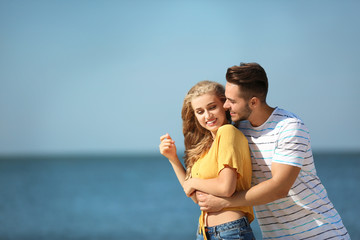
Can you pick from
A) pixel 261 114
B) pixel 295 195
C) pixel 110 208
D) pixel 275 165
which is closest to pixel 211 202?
pixel 275 165

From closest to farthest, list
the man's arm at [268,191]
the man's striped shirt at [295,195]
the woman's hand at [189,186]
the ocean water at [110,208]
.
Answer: the man's arm at [268,191]
the man's striped shirt at [295,195]
the woman's hand at [189,186]
the ocean water at [110,208]

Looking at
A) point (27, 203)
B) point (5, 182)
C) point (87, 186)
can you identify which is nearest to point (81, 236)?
point (27, 203)

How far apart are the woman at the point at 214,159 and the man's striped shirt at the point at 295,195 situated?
0.14m

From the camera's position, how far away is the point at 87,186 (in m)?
39.7

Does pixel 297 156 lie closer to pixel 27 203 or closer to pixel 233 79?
pixel 233 79

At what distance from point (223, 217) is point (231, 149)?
462mm

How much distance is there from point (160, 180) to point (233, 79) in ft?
129

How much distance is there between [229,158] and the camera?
301 centimetres

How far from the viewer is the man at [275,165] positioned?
10.1ft

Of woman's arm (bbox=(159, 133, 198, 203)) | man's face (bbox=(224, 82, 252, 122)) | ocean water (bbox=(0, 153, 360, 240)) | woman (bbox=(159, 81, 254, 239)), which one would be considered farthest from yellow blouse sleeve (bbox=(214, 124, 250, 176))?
ocean water (bbox=(0, 153, 360, 240))

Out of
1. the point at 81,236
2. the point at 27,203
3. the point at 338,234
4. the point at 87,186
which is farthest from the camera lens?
the point at 87,186

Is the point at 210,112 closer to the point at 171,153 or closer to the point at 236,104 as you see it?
the point at 236,104

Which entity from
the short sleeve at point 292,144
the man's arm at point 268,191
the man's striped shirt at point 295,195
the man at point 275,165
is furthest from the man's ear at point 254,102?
the man's arm at point 268,191

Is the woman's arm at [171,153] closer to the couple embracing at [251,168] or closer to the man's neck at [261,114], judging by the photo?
the couple embracing at [251,168]
